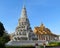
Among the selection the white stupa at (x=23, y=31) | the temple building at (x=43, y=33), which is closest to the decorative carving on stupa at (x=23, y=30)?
the white stupa at (x=23, y=31)

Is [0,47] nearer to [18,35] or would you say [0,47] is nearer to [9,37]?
[18,35]

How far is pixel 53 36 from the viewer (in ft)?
349

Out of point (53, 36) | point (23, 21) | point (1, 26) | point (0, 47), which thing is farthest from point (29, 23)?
point (0, 47)

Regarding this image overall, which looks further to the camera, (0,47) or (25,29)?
(25,29)

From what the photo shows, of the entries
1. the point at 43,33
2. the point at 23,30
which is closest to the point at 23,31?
the point at 23,30

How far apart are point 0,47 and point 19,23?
47822mm

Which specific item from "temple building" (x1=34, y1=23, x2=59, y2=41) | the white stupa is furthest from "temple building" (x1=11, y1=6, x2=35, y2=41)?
"temple building" (x1=34, y1=23, x2=59, y2=41)

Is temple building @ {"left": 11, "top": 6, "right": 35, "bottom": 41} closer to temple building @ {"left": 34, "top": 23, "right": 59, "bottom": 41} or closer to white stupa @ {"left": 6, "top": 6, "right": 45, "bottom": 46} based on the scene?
white stupa @ {"left": 6, "top": 6, "right": 45, "bottom": 46}

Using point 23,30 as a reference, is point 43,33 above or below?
below

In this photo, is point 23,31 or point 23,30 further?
point 23,30

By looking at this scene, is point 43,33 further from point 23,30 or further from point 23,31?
point 23,31

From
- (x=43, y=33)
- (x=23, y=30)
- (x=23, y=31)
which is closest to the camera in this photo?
(x=23, y=31)

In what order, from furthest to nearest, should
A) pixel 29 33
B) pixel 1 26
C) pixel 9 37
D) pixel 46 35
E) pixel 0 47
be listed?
pixel 46 35 → pixel 9 37 → pixel 29 33 → pixel 1 26 → pixel 0 47

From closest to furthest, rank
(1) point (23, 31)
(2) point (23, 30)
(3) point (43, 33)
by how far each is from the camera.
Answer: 1. (1) point (23, 31)
2. (2) point (23, 30)
3. (3) point (43, 33)
